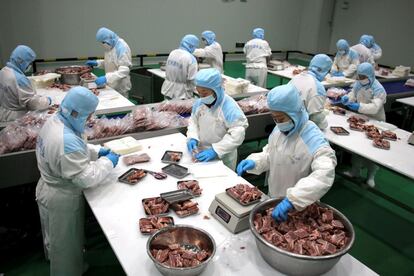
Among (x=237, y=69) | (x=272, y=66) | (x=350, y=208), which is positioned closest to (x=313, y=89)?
(x=350, y=208)

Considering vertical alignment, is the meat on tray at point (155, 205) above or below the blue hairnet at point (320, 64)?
below

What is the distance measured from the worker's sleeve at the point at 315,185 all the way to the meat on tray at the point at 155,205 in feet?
2.56

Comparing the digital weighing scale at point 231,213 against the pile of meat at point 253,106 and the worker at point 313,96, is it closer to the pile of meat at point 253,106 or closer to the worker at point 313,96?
the worker at point 313,96

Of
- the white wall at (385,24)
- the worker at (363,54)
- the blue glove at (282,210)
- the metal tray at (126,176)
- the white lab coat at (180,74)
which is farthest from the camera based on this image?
the white wall at (385,24)

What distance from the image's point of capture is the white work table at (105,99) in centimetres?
397

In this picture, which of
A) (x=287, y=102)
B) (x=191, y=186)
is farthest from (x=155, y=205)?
(x=287, y=102)

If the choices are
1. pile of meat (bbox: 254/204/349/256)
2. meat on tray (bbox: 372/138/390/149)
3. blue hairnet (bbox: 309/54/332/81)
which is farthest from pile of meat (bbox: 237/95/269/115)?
pile of meat (bbox: 254/204/349/256)

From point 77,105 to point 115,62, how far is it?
3240 millimetres

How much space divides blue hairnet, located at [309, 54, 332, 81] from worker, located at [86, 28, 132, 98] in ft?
8.82

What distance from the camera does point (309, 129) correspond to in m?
2.17

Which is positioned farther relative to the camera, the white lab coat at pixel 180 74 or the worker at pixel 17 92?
the white lab coat at pixel 180 74

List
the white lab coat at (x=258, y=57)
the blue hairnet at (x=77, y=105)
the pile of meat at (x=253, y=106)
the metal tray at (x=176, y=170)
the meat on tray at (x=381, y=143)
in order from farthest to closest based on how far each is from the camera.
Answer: the white lab coat at (x=258, y=57), the pile of meat at (x=253, y=106), the meat on tray at (x=381, y=143), the metal tray at (x=176, y=170), the blue hairnet at (x=77, y=105)

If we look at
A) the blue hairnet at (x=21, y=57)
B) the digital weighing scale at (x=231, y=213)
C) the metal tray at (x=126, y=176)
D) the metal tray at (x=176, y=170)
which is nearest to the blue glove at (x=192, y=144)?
the metal tray at (x=176, y=170)

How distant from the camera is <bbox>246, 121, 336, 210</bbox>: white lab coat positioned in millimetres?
1875
